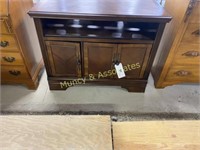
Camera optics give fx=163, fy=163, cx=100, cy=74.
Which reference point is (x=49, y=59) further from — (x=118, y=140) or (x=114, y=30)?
(x=118, y=140)

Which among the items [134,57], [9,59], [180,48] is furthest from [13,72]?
[180,48]

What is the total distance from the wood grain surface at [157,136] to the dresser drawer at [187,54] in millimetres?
712

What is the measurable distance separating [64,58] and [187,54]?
101cm

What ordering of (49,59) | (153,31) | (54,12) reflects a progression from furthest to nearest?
(49,59)
(153,31)
(54,12)

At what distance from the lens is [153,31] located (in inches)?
47.5

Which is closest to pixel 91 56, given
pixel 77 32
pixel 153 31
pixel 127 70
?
pixel 77 32

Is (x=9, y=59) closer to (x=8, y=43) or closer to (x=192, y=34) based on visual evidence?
(x=8, y=43)

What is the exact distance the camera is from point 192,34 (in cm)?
122

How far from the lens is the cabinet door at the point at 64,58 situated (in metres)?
1.24

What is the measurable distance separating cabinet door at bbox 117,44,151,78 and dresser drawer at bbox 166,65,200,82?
0.97 feet

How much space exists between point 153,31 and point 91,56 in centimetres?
51

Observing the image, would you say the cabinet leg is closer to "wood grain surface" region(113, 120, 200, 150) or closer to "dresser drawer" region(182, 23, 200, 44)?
"dresser drawer" region(182, 23, 200, 44)

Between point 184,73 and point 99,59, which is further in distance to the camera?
point 184,73

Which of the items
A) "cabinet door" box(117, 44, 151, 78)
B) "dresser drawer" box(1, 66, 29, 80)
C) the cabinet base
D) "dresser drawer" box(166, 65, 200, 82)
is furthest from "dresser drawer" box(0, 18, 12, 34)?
"dresser drawer" box(166, 65, 200, 82)
